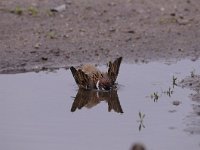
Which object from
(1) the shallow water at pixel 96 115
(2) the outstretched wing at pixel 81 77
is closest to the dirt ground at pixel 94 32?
(1) the shallow water at pixel 96 115

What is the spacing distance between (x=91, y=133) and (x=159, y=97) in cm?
183

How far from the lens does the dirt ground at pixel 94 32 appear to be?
11.5 m

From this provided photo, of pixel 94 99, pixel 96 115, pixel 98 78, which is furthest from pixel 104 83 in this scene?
pixel 96 115

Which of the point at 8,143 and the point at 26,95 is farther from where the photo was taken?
the point at 26,95

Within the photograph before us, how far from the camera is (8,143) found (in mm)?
7379

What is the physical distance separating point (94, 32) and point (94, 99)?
3.76m

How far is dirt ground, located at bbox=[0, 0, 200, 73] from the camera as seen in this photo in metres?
11.5

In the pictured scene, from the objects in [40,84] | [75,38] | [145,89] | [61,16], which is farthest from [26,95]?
[61,16]

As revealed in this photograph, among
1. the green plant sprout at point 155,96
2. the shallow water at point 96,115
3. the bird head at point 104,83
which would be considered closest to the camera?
the shallow water at point 96,115

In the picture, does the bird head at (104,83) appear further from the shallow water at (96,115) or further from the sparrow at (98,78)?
the shallow water at (96,115)

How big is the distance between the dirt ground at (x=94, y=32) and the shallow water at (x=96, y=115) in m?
0.93

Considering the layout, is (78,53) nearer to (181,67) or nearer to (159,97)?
(181,67)

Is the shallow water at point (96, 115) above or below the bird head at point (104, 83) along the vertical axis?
below

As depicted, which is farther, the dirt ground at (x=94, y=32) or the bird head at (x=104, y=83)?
the dirt ground at (x=94, y=32)
